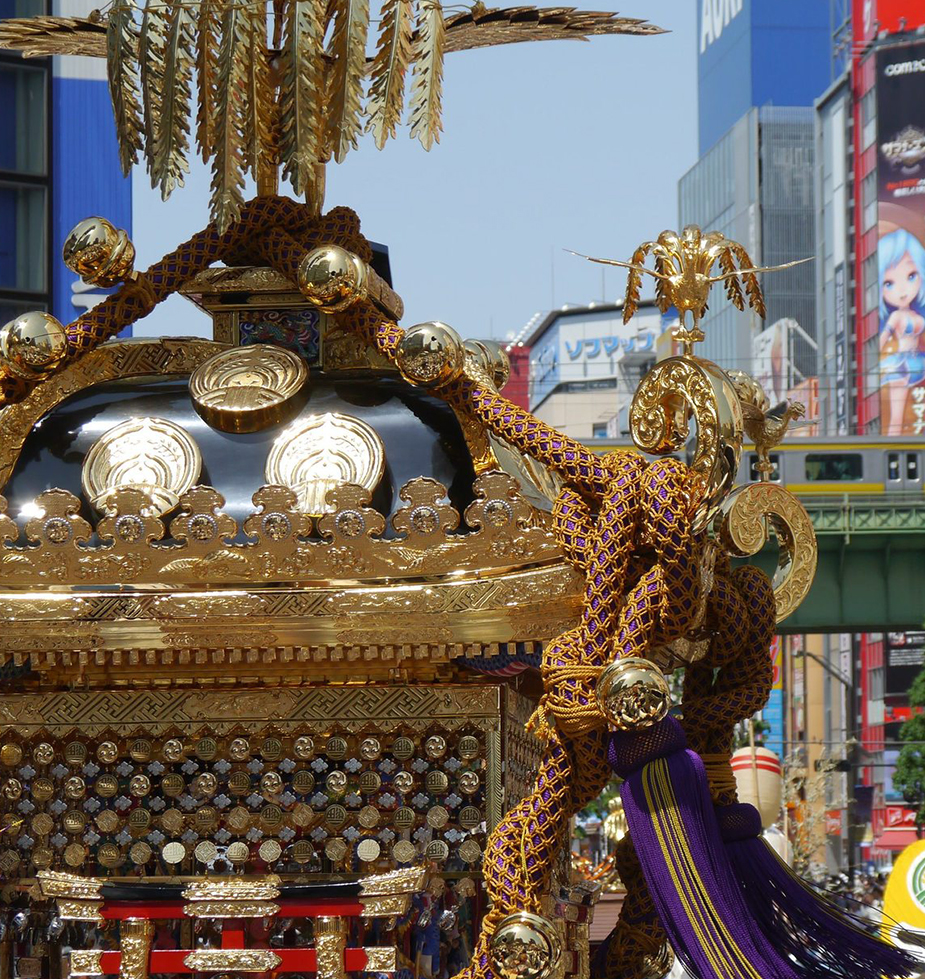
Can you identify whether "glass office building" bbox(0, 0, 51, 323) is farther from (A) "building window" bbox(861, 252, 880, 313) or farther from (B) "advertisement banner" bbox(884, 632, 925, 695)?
(A) "building window" bbox(861, 252, 880, 313)

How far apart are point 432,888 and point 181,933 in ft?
2.81

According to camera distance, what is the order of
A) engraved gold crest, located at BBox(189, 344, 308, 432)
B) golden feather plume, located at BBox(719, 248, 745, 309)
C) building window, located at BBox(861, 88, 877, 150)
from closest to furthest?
golden feather plume, located at BBox(719, 248, 745, 309) < engraved gold crest, located at BBox(189, 344, 308, 432) < building window, located at BBox(861, 88, 877, 150)

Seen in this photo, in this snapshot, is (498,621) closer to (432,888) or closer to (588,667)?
(588,667)

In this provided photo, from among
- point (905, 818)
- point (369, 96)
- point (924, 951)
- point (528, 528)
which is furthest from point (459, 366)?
point (905, 818)

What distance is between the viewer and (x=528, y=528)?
6410 mm

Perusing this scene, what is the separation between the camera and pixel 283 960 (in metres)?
6.47

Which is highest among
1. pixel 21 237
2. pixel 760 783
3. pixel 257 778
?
pixel 21 237

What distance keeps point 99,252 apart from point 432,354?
126 cm

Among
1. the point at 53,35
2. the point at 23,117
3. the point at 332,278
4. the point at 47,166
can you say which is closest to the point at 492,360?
the point at 332,278

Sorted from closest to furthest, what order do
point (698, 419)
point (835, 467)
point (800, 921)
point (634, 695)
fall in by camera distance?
point (634, 695)
point (800, 921)
point (698, 419)
point (835, 467)

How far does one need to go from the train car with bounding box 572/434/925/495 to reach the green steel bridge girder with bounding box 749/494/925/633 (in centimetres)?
796

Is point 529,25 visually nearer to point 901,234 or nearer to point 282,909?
point 282,909

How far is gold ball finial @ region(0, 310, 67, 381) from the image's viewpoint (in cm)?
702

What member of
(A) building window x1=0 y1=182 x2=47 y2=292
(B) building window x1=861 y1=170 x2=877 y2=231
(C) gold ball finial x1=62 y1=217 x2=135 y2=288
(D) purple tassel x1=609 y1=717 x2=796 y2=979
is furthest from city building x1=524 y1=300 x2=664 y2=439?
(D) purple tassel x1=609 y1=717 x2=796 y2=979
